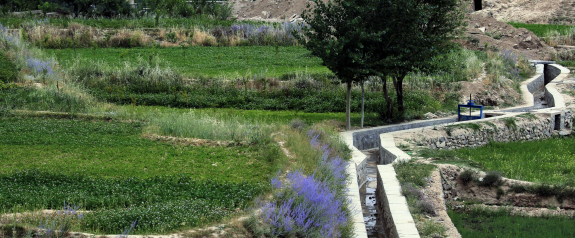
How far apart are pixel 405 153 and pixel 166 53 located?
15258 mm

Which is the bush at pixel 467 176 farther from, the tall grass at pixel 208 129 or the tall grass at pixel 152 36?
the tall grass at pixel 152 36

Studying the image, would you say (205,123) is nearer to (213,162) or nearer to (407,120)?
(213,162)

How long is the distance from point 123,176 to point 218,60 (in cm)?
1503

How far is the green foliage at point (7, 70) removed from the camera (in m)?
17.3

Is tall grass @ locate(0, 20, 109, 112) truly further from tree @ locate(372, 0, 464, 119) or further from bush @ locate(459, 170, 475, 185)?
bush @ locate(459, 170, 475, 185)

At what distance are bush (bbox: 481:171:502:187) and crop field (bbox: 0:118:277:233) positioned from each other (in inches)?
183

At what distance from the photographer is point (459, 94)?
2075cm

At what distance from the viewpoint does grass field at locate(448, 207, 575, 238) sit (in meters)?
9.31

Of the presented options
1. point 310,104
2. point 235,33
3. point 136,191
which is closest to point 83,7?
point 235,33

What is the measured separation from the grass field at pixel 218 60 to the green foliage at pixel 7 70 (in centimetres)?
193

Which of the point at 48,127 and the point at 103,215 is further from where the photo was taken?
the point at 48,127

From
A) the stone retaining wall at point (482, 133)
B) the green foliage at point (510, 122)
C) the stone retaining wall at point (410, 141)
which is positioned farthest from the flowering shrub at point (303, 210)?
the green foliage at point (510, 122)

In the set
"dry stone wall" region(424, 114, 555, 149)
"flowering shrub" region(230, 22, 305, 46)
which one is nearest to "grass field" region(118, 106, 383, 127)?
"dry stone wall" region(424, 114, 555, 149)

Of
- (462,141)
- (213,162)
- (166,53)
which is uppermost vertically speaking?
(166,53)
